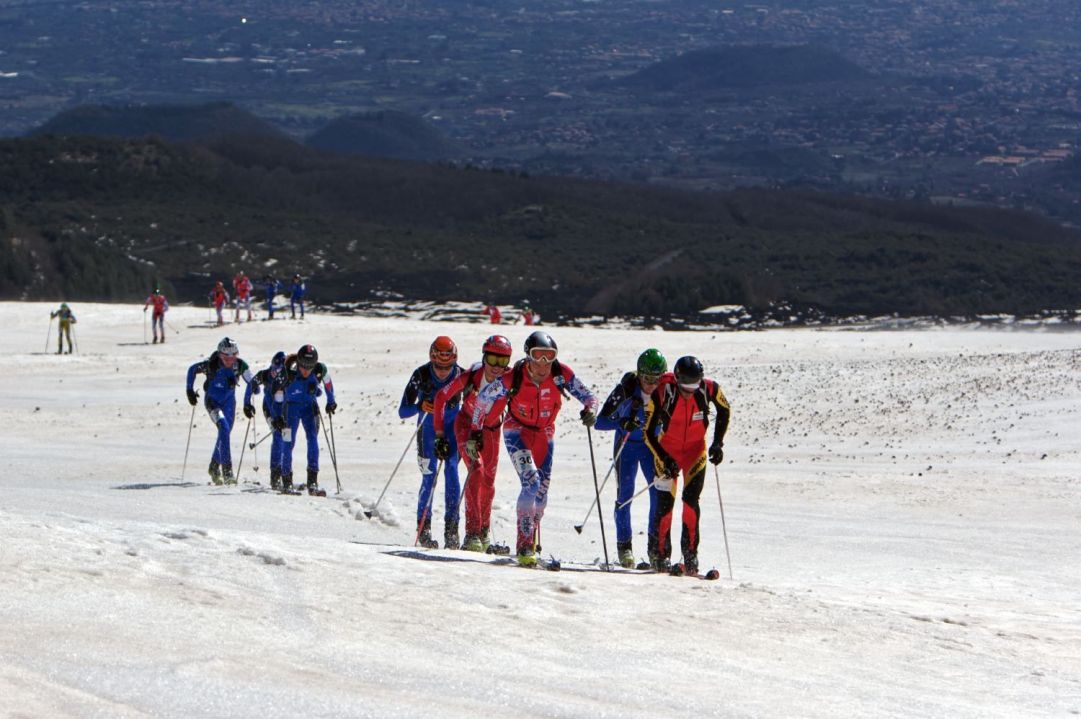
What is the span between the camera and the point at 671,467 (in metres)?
11.8

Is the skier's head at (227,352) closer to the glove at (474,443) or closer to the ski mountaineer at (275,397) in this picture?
the ski mountaineer at (275,397)

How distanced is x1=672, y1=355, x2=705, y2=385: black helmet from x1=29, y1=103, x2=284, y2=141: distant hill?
552 feet

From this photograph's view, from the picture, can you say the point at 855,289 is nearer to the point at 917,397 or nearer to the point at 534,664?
the point at 917,397

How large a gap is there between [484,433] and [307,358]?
5.18 m

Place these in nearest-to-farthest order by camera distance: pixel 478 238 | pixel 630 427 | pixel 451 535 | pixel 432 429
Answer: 1. pixel 630 427
2. pixel 451 535
3. pixel 432 429
4. pixel 478 238

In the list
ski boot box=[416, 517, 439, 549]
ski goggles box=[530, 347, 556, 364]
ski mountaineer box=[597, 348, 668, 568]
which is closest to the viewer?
ski goggles box=[530, 347, 556, 364]

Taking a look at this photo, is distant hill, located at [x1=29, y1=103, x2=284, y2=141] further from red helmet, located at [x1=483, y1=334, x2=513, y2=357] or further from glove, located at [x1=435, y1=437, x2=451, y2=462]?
red helmet, located at [x1=483, y1=334, x2=513, y2=357]

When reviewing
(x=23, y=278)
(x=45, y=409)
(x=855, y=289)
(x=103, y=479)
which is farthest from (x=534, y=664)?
(x=855, y=289)

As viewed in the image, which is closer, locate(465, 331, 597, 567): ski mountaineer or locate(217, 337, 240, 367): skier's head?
locate(465, 331, 597, 567): ski mountaineer

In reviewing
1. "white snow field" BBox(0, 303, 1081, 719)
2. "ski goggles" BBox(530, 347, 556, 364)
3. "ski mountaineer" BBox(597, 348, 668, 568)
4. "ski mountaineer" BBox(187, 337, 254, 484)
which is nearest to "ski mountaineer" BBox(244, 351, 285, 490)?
"white snow field" BBox(0, 303, 1081, 719)

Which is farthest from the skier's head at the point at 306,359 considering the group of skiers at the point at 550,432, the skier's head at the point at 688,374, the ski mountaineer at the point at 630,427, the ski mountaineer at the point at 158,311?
the ski mountaineer at the point at 158,311

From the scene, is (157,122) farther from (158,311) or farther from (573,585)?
(573,585)

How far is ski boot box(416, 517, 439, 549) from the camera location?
1298cm

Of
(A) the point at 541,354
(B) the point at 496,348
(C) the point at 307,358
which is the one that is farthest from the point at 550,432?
(C) the point at 307,358
